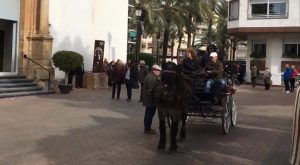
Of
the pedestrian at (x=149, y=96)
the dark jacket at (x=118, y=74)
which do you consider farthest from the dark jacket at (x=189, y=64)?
the dark jacket at (x=118, y=74)

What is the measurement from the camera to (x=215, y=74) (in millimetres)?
11344

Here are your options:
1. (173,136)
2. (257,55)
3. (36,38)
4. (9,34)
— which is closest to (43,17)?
(36,38)

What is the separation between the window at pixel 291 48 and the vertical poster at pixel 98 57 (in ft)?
66.1

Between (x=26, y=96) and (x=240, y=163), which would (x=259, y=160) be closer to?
(x=240, y=163)

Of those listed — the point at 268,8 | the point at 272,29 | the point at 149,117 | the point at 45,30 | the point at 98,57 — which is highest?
the point at 268,8

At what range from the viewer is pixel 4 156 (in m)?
8.48

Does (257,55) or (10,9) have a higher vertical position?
(10,9)

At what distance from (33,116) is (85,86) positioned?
40.9 ft

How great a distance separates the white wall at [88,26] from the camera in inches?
985

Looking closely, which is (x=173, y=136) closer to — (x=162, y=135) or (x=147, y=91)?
(x=162, y=135)

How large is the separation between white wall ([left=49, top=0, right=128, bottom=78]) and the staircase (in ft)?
11.2

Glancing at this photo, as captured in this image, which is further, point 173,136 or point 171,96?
point 173,136

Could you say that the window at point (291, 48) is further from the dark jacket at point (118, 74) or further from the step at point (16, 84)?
the step at point (16, 84)

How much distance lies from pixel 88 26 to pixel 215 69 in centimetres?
1751
